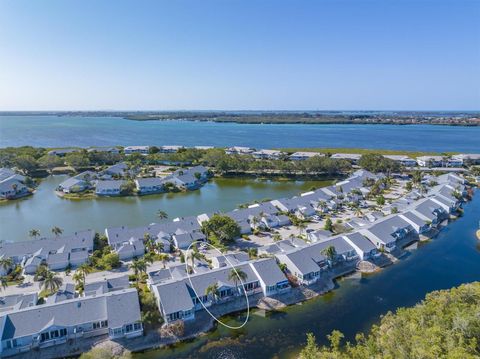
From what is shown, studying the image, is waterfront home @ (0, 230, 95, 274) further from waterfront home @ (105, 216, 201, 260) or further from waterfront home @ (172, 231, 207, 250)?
waterfront home @ (172, 231, 207, 250)

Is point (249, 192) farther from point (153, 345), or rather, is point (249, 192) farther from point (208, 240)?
point (153, 345)

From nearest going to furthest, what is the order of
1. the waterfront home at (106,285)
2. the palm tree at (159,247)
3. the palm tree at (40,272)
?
Answer: the waterfront home at (106,285) < the palm tree at (40,272) < the palm tree at (159,247)

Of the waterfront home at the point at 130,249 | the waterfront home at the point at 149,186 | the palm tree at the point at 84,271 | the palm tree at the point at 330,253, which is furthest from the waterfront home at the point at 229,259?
the waterfront home at the point at 149,186

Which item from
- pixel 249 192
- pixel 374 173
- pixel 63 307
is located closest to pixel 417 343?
pixel 63 307

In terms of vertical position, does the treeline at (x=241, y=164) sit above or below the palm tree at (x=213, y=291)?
above

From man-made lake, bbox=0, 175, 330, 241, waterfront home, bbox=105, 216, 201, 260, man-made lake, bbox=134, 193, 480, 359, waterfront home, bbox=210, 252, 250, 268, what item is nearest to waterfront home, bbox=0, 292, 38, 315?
waterfront home, bbox=105, 216, 201, 260

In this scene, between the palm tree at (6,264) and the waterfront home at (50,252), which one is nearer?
the palm tree at (6,264)

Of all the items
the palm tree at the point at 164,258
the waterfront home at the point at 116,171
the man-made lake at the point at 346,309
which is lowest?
the man-made lake at the point at 346,309

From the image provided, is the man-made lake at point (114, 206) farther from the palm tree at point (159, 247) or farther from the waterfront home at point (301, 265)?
the waterfront home at point (301, 265)

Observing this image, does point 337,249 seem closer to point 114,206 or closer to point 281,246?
A: point 281,246
